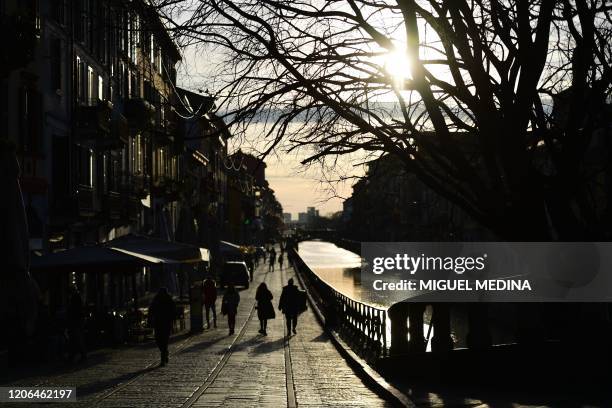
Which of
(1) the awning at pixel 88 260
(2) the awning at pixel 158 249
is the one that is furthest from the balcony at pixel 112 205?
(1) the awning at pixel 88 260

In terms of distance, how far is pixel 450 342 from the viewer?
16.6 m

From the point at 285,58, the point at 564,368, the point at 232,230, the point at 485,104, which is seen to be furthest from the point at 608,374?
the point at 232,230

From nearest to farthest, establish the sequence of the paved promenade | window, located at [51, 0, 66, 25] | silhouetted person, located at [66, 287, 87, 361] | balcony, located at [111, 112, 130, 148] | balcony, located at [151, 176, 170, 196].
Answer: the paved promenade < silhouetted person, located at [66, 287, 87, 361] < window, located at [51, 0, 66, 25] < balcony, located at [111, 112, 130, 148] < balcony, located at [151, 176, 170, 196]

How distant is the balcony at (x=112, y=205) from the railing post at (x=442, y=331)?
77.9 ft

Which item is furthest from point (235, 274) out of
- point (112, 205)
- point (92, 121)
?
point (92, 121)

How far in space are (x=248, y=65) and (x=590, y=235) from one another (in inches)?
260

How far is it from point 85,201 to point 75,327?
1300 cm

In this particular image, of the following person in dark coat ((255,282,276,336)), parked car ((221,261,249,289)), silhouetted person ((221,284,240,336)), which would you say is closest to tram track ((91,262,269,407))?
silhouetted person ((221,284,240,336))

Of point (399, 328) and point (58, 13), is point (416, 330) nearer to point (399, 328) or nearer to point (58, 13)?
point (399, 328)

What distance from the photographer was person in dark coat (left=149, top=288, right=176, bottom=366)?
21312mm

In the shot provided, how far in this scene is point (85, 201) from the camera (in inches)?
1345

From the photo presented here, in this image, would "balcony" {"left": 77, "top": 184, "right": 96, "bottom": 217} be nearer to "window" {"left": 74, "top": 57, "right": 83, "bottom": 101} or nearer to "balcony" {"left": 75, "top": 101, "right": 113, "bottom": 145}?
"balcony" {"left": 75, "top": 101, "right": 113, "bottom": 145}

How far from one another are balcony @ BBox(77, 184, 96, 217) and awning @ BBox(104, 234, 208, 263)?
355cm

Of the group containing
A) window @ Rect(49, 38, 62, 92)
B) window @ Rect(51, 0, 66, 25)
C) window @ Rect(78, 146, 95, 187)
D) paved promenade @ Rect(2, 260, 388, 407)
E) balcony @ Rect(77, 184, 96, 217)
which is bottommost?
paved promenade @ Rect(2, 260, 388, 407)
